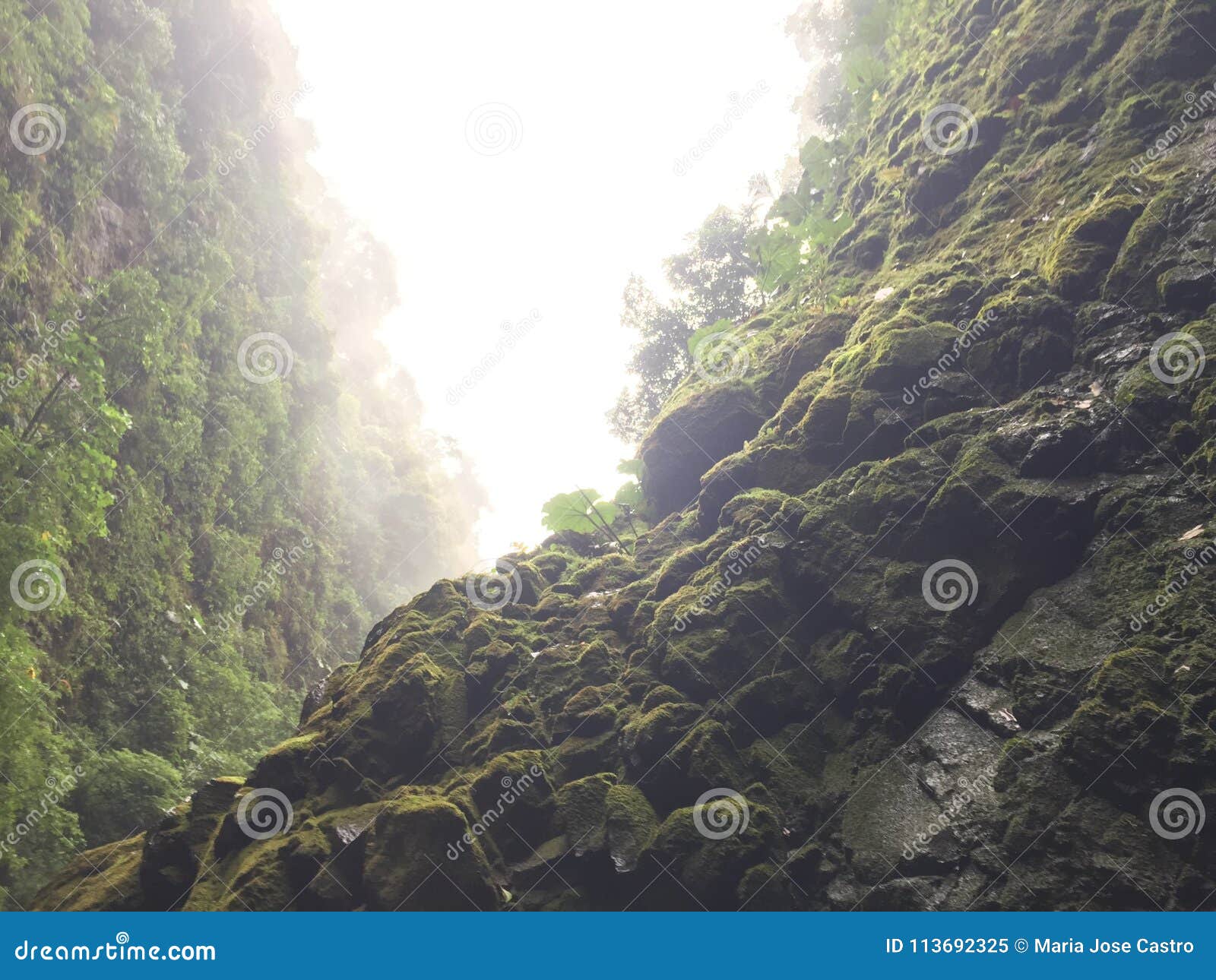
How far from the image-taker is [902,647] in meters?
5.98

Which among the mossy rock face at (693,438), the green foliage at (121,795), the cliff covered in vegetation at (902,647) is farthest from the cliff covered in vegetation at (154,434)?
the mossy rock face at (693,438)

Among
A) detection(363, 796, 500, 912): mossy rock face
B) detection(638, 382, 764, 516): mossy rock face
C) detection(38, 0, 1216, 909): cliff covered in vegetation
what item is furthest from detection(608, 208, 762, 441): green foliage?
detection(363, 796, 500, 912): mossy rock face

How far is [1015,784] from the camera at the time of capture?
15.5 feet

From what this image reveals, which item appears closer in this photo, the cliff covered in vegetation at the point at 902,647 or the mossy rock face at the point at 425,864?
the cliff covered in vegetation at the point at 902,647

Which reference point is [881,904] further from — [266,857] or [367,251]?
[367,251]

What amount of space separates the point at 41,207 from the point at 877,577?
1770cm

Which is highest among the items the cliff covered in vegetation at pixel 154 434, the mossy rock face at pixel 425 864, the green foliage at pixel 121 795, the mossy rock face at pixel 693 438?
the cliff covered in vegetation at pixel 154 434

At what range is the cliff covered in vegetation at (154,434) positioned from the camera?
9.18 m

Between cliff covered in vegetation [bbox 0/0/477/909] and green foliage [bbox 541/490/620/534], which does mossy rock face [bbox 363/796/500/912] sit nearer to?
cliff covered in vegetation [bbox 0/0/477/909]

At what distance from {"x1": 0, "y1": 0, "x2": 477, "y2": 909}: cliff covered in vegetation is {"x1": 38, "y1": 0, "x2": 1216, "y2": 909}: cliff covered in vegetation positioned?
4.06 metres

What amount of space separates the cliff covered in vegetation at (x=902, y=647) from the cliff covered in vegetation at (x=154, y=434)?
13.3 feet

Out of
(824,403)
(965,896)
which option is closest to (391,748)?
(965,896)

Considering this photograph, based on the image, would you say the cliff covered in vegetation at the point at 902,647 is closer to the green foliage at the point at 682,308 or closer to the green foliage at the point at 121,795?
the green foliage at the point at 121,795

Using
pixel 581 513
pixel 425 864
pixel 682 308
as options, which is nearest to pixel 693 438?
pixel 581 513
